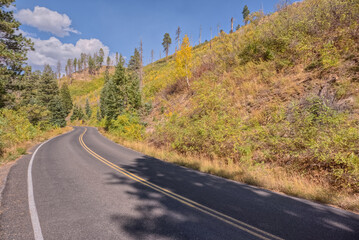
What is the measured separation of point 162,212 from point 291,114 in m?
8.24

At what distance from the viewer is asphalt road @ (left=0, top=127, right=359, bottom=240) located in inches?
138

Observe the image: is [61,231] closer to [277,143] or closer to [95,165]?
[95,165]

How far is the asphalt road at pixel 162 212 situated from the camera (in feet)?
11.5

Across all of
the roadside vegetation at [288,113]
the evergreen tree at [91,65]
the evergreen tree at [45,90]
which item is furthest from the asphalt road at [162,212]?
the evergreen tree at [91,65]

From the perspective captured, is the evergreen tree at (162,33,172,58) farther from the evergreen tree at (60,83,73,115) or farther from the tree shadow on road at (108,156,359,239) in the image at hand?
the tree shadow on road at (108,156,359,239)

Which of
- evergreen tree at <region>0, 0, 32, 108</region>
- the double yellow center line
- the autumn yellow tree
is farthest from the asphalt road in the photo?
the autumn yellow tree

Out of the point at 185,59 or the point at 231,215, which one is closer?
the point at 231,215

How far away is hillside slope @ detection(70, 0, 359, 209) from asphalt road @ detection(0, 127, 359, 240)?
4.34 ft

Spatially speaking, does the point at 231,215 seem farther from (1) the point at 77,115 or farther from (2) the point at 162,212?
(1) the point at 77,115

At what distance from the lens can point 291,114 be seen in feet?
29.0

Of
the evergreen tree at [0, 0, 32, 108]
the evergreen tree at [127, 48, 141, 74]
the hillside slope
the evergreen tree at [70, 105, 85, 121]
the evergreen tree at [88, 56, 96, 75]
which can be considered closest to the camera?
the hillside slope

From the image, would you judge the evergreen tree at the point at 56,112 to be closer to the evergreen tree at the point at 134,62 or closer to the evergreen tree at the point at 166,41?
the evergreen tree at the point at 134,62

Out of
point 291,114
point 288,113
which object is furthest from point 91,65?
point 291,114

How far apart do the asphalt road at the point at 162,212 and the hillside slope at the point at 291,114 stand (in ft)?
4.34
